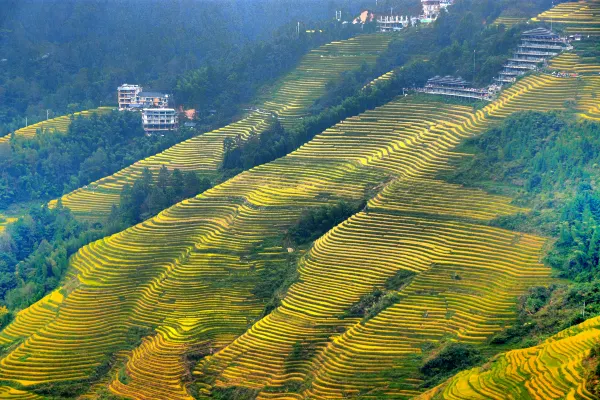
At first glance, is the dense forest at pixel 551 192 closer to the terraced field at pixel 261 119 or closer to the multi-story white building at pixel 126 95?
the terraced field at pixel 261 119

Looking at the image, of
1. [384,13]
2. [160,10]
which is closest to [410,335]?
[384,13]

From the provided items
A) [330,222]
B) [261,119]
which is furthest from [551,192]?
[261,119]

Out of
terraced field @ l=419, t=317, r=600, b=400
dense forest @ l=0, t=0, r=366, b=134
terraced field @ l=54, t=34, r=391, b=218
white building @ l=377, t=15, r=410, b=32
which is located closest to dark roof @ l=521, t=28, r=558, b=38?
terraced field @ l=54, t=34, r=391, b=218

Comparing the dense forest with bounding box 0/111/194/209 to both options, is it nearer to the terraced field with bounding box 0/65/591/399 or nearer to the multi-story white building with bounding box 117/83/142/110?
the multi-story white building with bounding box 117/83/142/110

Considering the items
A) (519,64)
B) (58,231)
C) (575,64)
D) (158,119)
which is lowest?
(58,231)

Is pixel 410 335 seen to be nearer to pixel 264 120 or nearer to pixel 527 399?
pixel 527 399

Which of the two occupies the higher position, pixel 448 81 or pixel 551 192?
pixel 448 81

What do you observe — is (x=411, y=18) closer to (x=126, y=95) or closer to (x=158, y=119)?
(x=158, y=119)
